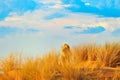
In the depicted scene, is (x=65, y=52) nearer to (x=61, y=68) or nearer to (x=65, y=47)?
(x=65, y=47)

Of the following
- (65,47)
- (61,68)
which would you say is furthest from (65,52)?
(61,68)

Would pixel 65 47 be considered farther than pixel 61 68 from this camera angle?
Yes

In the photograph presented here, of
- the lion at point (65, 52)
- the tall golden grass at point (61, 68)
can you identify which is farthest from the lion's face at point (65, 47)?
the tall golden grass at point (61, 68)

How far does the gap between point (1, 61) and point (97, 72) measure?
3.08 metres

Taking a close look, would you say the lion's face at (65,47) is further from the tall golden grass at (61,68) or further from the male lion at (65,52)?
the tall golden grass at (61,68)

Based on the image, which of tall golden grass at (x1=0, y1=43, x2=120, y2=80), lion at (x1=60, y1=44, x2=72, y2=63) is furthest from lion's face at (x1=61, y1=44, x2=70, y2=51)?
tall golden grass at (x1=0, y1=43, x2=120, y2=80)

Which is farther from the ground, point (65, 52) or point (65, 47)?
point (65, 47)

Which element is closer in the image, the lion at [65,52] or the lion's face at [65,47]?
the lion at [65,52]

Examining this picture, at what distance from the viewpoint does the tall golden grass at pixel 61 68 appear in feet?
36.8

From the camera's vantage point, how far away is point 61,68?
11250mm

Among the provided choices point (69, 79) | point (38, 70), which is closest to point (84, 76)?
point (69, 79)

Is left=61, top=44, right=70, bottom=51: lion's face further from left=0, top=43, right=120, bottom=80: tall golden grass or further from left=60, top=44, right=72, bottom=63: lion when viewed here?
left=0, top=43, right=120, bottom=80: tall golden grass

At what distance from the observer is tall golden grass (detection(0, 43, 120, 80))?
1120 cm

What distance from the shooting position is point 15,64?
12719mm
